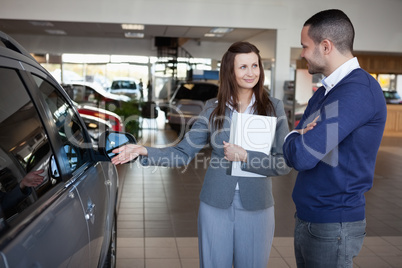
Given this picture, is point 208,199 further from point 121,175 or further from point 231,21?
point 231,21

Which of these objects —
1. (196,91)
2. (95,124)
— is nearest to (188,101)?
(196,91)

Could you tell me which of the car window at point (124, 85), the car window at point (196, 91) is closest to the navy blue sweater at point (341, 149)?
the car window at point (196, 91)

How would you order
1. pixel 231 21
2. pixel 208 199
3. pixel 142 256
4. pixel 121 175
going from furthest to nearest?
pixel 231 21
pixel 121 175
pixel 142 256
pixel 208 199

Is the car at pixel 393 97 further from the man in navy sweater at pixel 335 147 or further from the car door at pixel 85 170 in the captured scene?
the man in navy sweater at pixel 335 147

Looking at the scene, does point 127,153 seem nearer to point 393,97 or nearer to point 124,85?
point 393,97

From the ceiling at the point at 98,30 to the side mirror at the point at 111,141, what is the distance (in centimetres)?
1332

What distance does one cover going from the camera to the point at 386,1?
41.3 ft

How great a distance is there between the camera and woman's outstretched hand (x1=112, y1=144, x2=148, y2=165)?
2.57 metres

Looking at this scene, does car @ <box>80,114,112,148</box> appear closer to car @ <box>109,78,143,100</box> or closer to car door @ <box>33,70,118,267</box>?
car door @ <box>33,70,118,267</box>

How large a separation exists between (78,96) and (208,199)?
51.5ft

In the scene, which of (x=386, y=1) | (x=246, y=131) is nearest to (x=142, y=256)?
(x=246, y=131)

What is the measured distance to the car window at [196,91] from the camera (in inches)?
563

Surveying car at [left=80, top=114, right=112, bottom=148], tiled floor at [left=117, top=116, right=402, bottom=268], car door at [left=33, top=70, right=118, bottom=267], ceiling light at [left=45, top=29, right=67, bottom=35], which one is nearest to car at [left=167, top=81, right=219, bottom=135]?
tiled floor at [left=117, top=116, right=402, bottom=268]

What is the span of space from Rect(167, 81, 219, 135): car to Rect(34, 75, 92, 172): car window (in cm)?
1070
